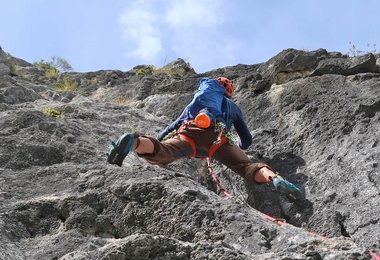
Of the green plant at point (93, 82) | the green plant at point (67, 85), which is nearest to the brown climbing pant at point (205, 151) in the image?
the green plant at point (67, 85)

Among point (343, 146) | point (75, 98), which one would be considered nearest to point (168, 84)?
point (75, 98)

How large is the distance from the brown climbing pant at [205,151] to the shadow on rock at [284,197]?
1.06 feet

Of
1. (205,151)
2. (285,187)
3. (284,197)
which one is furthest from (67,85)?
(285,187)

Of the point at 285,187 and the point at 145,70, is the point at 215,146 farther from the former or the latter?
the point at 145,70

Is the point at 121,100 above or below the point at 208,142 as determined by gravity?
above

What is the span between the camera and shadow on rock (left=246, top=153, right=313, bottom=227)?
7156 mm

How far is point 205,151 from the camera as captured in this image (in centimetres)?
788

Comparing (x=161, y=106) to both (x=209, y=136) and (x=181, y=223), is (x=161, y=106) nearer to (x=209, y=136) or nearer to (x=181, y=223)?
(x=209, y=136)

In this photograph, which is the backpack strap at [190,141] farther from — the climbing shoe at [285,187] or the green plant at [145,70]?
the green plant at [145,70]

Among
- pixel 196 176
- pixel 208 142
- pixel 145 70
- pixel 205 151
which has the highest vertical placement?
pixel 145 70

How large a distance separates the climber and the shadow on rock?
32 cm

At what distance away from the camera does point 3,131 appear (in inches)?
292

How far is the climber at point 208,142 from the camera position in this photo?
6758 millimetres

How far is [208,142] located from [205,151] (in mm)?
117
